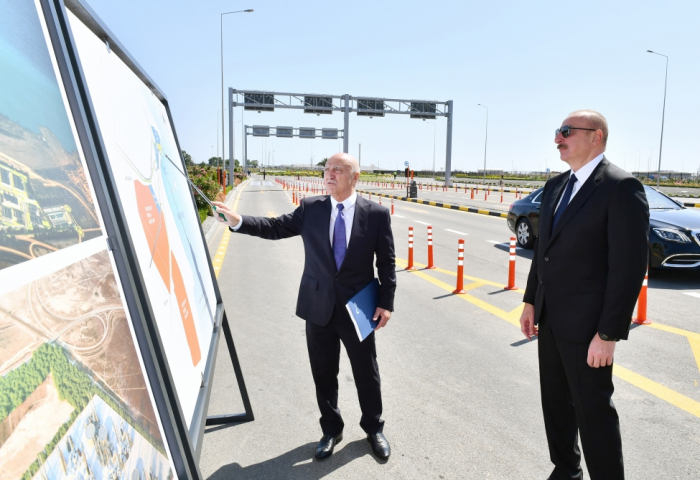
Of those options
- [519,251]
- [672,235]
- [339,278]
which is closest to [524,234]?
[519,251]

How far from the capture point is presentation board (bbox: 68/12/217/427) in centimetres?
160

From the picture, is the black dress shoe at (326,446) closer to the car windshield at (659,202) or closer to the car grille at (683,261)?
the car grille at (683,261)

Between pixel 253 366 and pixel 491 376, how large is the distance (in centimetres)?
218

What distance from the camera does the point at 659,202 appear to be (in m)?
9.53

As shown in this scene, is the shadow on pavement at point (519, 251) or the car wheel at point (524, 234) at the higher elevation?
the car wheel at point (524, 234)

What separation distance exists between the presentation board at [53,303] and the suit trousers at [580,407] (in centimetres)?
Answer: 206

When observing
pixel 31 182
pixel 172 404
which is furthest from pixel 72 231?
pixel 172 404

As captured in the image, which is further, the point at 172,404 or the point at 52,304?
the point at 172,404

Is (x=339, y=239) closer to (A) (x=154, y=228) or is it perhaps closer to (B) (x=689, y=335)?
(A) (x=154, y=228)

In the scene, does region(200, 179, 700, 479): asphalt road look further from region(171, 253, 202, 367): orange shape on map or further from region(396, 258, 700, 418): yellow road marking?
region(171, 253, 202, 367): orange shape on map

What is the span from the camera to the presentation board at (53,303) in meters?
0.97

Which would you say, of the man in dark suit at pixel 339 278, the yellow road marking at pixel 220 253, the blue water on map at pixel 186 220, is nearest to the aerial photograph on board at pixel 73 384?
the blue water on map at pixel 186 220

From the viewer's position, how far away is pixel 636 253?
2.34 m

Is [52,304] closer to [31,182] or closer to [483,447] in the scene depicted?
[31,182]
